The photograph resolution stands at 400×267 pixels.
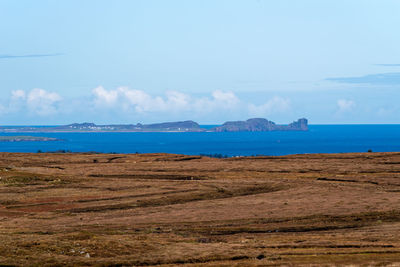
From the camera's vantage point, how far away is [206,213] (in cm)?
5769

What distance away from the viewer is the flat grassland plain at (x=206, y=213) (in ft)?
115

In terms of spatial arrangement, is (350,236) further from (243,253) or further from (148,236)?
(148,236)

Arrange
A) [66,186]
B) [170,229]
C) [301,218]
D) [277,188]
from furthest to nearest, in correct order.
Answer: [66,186], [277,188], [301,218], [170,229]

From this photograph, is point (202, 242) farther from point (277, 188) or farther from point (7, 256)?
point (277, 188)

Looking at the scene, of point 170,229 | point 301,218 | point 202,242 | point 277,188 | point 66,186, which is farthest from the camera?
point 66,186

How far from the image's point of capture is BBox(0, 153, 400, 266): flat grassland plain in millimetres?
35094

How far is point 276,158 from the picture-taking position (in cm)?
12206

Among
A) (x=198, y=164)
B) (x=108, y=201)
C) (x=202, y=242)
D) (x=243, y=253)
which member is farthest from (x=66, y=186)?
(x=243, y=253)

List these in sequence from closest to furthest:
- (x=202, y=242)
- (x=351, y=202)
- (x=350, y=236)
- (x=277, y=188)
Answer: (x=202, y=242) < (x=350, y=236) < (x=351, y=202) < (x=277, y=188)

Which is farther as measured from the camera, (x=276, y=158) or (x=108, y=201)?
(x=276, y=158)

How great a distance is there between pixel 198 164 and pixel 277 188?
3754 cm

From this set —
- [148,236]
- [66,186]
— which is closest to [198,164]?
[66,186]

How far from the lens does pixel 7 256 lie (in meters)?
33.7

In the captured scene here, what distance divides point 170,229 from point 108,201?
69.1ft
